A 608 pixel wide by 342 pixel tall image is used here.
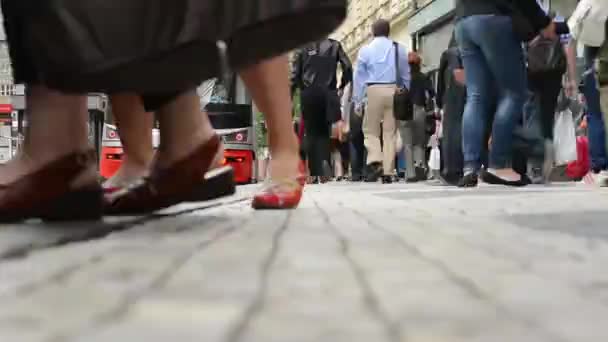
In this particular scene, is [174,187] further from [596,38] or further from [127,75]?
[596,38]

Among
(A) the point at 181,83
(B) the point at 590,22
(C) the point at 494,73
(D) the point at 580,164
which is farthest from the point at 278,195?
(D) the point at 580,164

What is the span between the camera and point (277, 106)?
7.63 ft

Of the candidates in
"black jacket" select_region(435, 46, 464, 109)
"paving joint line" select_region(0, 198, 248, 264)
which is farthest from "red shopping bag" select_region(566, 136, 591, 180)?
"paving joint line" select_region(0, 198, 248, 264)

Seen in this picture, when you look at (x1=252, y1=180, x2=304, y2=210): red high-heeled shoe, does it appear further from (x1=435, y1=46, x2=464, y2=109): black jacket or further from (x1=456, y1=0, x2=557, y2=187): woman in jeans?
(x1=435, y1=46, x2=464, y2=109): black jacket

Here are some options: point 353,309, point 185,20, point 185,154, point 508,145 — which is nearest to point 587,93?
point 508,145

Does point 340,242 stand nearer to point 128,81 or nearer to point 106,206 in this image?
point 128,81

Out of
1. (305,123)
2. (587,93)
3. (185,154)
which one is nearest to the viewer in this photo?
(185,154)

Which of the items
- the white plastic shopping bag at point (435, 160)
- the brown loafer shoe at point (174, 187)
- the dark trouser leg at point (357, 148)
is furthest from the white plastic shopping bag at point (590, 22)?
the white plastic shopping bag at point (435, 160)

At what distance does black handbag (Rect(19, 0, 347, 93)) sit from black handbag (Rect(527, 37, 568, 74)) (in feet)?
13.3

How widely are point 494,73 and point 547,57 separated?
98cm

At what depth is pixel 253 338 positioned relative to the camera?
590mm

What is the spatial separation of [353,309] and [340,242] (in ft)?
1.92

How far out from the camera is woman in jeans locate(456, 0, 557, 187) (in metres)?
4.36

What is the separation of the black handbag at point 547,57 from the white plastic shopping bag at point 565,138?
0.91 m
